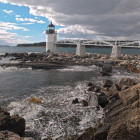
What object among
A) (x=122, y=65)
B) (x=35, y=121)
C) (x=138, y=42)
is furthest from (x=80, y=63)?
(x=35, y=121)

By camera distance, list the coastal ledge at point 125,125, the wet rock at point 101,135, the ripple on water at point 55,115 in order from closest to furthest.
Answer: the coastal ledge at point 125,125 < the wet rock at point 101,135 < the ripple on water at point 55,115

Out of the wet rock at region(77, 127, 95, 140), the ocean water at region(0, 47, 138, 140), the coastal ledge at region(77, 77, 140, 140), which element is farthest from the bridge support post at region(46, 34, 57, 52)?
the wet rock at region(77, 127, 95, 140)

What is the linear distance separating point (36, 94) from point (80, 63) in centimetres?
2463

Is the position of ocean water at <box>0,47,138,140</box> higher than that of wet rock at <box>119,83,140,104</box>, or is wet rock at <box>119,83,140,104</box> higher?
wet rock at <box>119,83,140,104</box>

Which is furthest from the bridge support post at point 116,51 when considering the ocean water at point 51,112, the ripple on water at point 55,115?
the ripple on water at point 55,115

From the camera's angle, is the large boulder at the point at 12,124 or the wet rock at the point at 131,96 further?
the wet rock at the point at 131,96

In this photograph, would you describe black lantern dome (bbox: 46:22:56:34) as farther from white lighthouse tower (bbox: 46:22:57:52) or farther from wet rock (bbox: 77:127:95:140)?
Answer: wet rock (bbox: 77:127:95:140)

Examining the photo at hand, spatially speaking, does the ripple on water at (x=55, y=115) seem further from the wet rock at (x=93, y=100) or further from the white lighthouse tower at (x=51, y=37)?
the white lighthouse tower at (x=51, y=37)

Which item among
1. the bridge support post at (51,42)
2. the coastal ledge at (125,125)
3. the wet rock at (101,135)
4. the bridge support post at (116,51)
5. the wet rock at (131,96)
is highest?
the bridge support post at (51,42)

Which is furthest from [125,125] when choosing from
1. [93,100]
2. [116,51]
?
[116,51]

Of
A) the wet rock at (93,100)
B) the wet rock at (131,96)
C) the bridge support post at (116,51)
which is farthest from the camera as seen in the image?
the bridge support post at (116,51)

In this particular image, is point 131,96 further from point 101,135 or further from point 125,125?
point 101,135

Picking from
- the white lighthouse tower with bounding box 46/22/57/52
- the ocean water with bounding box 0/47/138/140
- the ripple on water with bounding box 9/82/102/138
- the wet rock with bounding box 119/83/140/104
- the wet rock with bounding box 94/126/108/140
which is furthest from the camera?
the white lighthouse tower with bounding box 46/22/57/52

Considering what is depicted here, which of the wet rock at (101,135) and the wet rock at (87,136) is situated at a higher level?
the wet rock at (101,135)
